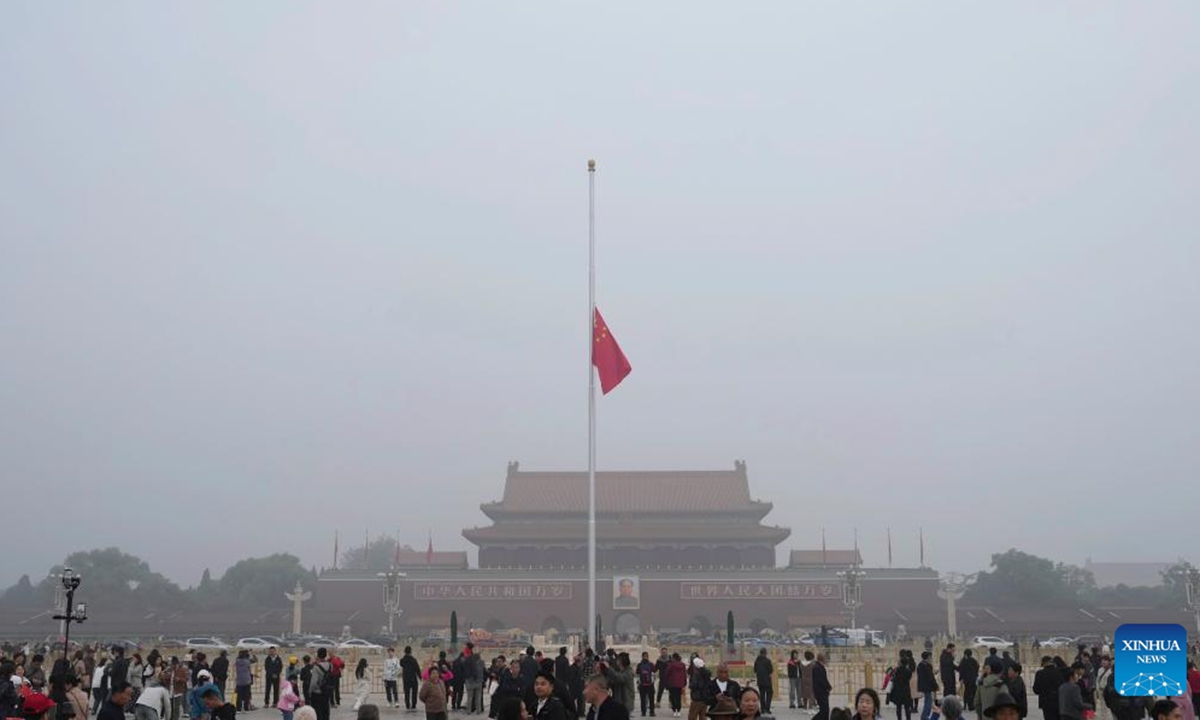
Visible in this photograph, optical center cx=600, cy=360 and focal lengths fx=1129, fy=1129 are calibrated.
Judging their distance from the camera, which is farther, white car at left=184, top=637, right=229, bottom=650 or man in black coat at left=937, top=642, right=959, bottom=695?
white car at left=184, top=637, right=229, bottom=650

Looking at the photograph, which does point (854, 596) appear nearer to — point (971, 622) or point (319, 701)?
point (971, 622)

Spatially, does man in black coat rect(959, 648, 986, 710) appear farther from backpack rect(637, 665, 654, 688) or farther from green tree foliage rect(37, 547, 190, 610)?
green tree foliage rect(37, 547, 190, 610)

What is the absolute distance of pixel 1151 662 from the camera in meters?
5.88

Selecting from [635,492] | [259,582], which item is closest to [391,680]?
[635,492]

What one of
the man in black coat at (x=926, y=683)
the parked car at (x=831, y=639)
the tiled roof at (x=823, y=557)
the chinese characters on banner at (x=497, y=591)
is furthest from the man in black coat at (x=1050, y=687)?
the tiled roof at (x=823, y=557)

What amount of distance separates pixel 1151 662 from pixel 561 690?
3.51 metres

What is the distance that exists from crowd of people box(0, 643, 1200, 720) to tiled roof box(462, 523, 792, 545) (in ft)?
111

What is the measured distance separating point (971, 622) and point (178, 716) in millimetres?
42473

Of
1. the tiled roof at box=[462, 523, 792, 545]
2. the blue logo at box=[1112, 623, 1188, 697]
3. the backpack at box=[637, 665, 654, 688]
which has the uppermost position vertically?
the tiled roof at box=[462, 523, 792, 545]

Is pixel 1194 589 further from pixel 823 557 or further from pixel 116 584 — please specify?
pixel 116 584

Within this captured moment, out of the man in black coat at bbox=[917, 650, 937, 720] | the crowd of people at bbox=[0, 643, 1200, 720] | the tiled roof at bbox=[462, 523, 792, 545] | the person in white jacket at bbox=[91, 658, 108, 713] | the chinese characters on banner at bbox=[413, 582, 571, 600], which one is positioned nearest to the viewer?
the crowd of people at bbox=[0, 643, 1200, 720]

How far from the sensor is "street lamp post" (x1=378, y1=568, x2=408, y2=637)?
160ft

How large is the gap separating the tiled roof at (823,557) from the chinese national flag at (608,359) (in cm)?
4044

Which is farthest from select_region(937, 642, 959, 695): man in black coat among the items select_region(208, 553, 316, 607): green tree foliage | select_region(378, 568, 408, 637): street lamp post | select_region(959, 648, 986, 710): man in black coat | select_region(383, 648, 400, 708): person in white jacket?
select_region(208, 553, 316, 607): green tree foliage
